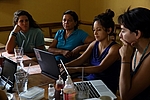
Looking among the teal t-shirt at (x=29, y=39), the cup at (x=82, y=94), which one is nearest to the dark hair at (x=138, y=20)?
the cup at (x=82, y=94)

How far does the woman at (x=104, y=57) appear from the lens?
6.56ft

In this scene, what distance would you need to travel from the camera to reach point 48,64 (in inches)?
71.4

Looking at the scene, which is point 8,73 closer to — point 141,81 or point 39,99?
point 39,99

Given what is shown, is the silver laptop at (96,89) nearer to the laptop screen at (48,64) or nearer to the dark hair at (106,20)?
the laptop screen at (48,64)

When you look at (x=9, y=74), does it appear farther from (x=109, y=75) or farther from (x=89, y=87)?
(x=109, y=75)

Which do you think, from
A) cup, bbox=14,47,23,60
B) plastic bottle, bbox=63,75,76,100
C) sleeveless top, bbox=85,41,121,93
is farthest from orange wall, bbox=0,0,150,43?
plastic bottle, bbox=63,75,76,100

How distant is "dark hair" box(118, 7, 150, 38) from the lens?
1.52 meters

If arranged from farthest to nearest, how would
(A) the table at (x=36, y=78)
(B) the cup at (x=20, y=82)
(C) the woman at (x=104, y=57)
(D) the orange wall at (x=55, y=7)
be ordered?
(D) the orange wall at (x=55, y=7) → (C) the woman at (x=104, y=57) → (A) the table at (x=36, y=78) → (B) the cup at (x=20, y=82)

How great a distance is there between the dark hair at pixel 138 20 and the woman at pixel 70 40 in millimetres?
1241

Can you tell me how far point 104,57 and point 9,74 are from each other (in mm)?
820

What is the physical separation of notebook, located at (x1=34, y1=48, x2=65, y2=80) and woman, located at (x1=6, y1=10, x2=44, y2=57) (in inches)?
34.6

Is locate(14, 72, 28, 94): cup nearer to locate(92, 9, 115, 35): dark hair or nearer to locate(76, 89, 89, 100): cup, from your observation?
locate(76, 89, 89, 100): cup

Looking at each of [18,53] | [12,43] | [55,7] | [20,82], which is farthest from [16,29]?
[55,7]

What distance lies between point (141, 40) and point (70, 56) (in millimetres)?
1285
